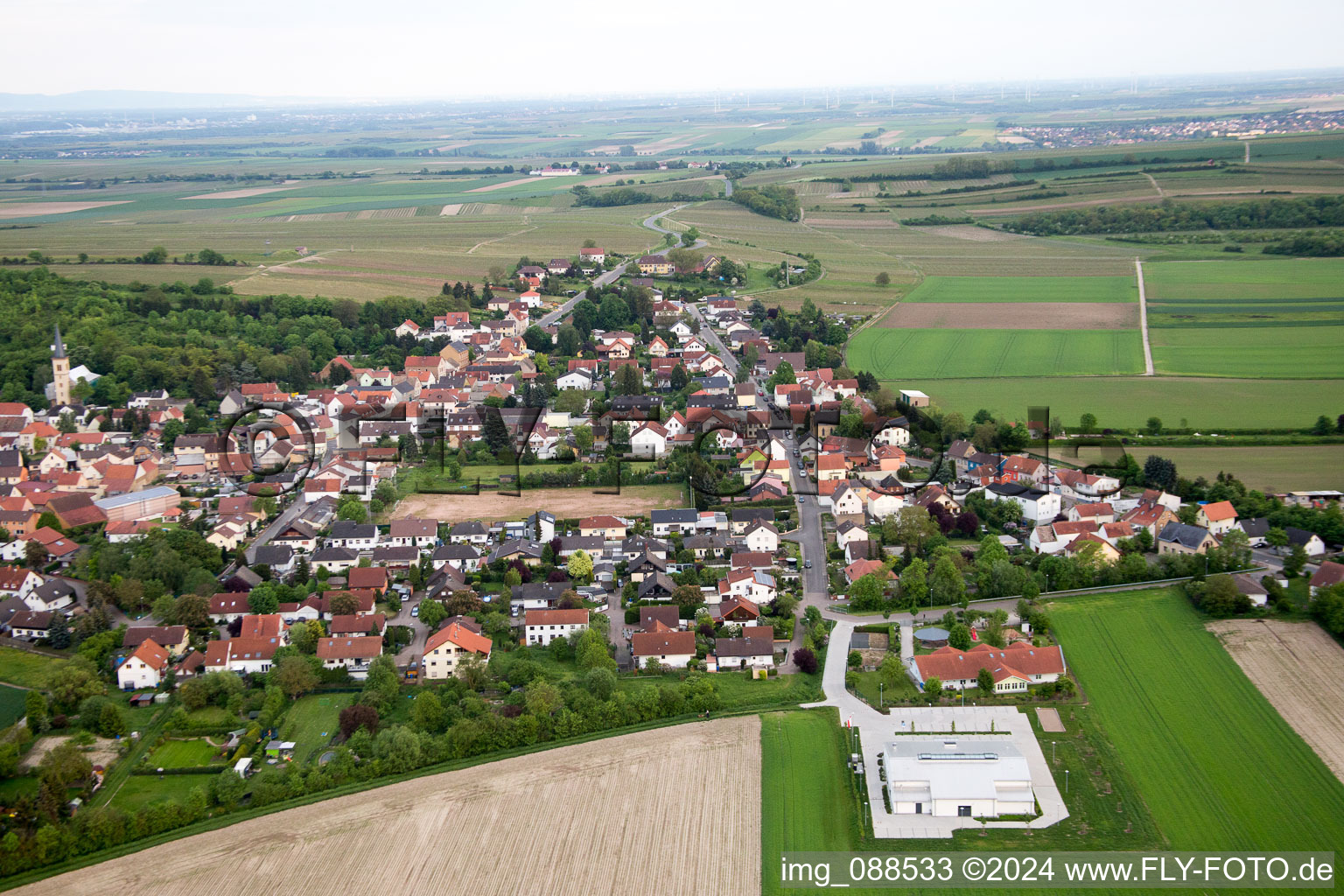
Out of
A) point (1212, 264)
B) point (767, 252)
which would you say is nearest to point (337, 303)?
point (767, 252)

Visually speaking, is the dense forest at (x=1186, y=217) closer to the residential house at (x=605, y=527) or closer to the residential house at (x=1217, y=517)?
the residential house at (x=1217, y=517)

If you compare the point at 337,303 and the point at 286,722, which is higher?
the point at 337,303

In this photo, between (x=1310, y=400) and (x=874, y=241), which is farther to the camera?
(x=874, y=241)

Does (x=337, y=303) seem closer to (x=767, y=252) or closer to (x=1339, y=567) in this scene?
(x=767, y=252)

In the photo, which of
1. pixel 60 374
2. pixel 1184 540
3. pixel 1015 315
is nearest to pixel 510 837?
pixel 1184 540

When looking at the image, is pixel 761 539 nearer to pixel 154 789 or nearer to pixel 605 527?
pixel 605 527

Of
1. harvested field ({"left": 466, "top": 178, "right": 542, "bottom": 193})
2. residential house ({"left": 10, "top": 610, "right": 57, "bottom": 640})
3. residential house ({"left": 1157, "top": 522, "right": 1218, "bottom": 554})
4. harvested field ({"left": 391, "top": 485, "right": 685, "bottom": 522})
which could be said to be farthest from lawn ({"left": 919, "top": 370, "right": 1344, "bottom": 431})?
harvested field ({"left": 466, "top": 178, "right": 542, "bottom": 193})

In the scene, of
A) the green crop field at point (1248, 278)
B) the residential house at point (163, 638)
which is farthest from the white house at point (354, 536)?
the green crop field at point (1248, 278)

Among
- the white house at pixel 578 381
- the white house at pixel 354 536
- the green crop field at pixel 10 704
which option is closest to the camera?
the green crop field at pixel 10 704
